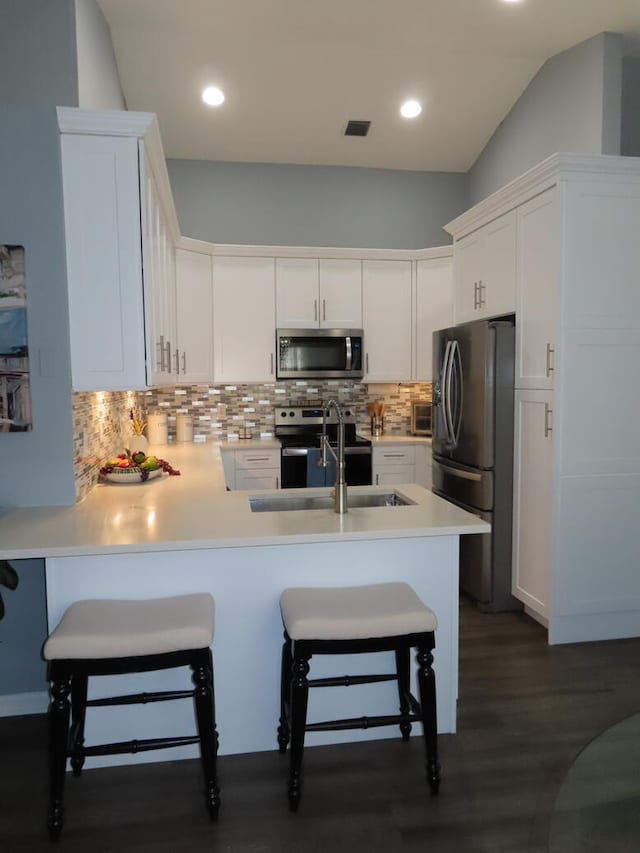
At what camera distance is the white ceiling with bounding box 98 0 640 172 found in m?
3.51

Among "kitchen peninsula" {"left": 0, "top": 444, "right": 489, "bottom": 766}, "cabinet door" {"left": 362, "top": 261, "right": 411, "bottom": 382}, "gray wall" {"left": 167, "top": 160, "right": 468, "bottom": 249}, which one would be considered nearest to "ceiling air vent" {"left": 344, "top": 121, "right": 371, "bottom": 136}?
"gray wall" {"left": 167, "top": 160, "right": 468, "bottom": 249}

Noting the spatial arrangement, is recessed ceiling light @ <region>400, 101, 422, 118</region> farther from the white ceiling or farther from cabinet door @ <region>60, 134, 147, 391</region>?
cabinet door @ <region>60, 134, 147, 391</region>

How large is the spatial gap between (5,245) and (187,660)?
1787 mm

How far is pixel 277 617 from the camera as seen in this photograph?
2.24 meters

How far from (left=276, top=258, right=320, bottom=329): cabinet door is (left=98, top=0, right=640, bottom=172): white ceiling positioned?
89 centimetres

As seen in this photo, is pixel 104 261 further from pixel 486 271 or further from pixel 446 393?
pixel 486 271

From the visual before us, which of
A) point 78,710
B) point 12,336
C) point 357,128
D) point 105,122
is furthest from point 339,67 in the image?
point 78,710

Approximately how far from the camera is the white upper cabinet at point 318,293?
5.01 meters

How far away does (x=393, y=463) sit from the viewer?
16.4 feet

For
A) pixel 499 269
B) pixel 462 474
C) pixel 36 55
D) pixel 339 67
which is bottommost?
pixel 462 474

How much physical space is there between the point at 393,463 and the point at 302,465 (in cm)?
75

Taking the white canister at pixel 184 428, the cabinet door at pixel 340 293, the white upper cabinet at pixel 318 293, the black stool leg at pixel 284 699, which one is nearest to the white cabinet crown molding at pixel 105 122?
the black stool leg at pixel 284 699

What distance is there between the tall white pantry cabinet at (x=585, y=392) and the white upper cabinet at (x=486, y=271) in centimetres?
24

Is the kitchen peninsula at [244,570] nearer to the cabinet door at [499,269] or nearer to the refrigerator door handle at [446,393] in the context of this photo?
the refrigerator door handle at [446,393]
